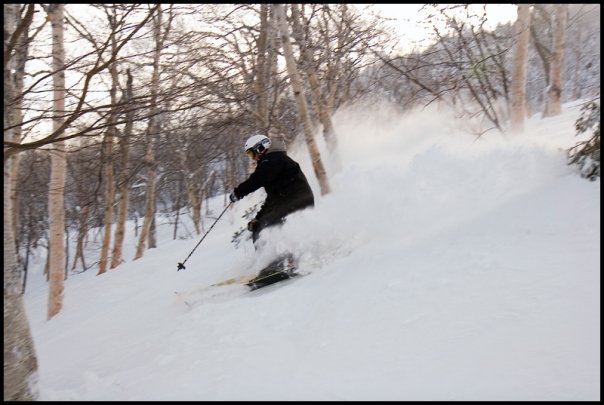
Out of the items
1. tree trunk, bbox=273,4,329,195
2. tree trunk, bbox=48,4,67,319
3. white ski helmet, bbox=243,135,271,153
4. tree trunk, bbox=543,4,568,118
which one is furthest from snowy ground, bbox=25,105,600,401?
tree trunk, bbox=543,4,568,118

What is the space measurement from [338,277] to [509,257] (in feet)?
6.04

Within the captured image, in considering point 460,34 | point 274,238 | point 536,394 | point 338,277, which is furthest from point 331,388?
point 460,34

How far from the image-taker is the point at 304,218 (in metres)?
6.11

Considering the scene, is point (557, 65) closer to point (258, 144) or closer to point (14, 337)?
point (258, 144)

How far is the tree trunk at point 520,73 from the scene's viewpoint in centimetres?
897

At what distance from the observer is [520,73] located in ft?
29.4

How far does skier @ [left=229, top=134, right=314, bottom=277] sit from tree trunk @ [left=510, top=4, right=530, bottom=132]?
5756mm

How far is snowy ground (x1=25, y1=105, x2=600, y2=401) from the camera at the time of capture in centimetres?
262

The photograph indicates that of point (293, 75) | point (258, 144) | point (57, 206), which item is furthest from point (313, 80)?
point (57, 206)

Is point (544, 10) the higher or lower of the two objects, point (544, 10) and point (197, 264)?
the higher

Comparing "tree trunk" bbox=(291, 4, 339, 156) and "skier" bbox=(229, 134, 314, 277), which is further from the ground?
"tree trunk" bbox=(291, 4, 339, 156)

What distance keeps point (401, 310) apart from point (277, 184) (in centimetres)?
319

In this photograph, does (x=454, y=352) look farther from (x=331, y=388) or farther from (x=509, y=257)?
(x=509, y=257)

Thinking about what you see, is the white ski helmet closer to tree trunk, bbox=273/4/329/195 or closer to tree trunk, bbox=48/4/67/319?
tree trunk, bbox=273/4/329/195
